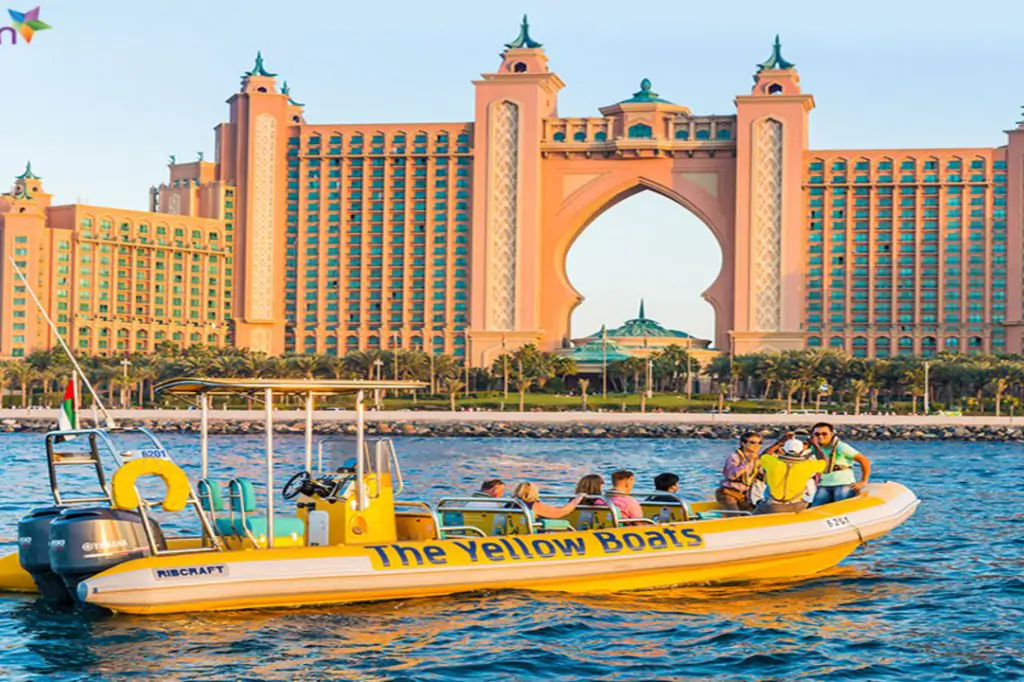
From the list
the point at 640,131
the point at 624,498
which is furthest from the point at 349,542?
the point at 640,131

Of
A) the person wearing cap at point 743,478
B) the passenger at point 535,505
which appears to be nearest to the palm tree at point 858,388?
the person wearing cap at point 743,478

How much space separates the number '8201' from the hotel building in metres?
118

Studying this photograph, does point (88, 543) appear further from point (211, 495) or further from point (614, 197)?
point (614, 197)

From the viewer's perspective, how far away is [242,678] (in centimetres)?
1402

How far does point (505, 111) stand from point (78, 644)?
12940 cm

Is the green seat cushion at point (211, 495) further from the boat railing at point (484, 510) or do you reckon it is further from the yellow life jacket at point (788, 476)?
the yellow life jacket at point (788, 476)

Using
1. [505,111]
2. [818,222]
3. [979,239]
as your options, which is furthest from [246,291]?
[979,239]

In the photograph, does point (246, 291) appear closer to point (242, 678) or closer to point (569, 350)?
point (569, 350)

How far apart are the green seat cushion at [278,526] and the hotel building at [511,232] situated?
119982 mm

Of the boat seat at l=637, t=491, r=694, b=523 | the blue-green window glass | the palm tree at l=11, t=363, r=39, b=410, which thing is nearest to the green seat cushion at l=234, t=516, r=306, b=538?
the boat seat at l=637, t=491, r=694, b=523

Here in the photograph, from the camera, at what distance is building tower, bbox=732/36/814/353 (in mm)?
137625

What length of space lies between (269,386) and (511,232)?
124561 millimetres

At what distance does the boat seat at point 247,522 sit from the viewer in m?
17.2

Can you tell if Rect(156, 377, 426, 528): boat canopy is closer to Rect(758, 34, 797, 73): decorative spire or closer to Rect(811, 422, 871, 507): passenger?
Rect(811, 422, 871, 507): passenger
